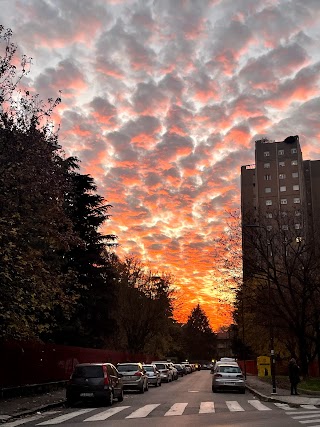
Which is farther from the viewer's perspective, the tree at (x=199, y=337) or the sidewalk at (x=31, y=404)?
the tree at (x=199, y=337)

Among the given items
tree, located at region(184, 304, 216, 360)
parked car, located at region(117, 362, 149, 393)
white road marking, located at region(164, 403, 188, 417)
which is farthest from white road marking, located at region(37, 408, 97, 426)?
tree, located at region(184, 304, 216, 360)

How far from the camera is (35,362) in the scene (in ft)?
86.6

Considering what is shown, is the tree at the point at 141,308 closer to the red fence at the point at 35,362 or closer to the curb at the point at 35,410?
the red fence at the point at 35,362

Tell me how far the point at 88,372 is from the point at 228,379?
11.7 m

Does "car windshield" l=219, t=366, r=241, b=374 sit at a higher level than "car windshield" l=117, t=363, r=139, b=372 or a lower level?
higher

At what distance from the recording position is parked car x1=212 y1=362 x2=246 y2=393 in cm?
2914

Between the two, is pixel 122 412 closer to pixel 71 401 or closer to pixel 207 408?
pixel 207 408

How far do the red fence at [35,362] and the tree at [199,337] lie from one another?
425ft

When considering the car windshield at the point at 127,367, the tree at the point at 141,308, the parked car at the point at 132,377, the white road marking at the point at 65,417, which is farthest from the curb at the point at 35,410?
the tree at the point at 141,308

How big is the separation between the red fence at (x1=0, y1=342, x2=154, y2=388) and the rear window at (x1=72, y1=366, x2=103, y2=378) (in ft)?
9.72

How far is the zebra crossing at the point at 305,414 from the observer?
14.2 metres

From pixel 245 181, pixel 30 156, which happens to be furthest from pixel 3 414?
pixel 245 181

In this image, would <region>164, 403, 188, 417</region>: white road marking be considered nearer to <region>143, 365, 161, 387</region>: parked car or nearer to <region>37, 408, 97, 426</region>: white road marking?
<region>37, 408, 97, 426</region>: white road marking

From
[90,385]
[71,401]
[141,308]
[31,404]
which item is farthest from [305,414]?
[141,308]
